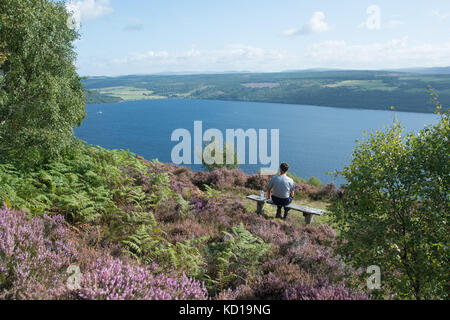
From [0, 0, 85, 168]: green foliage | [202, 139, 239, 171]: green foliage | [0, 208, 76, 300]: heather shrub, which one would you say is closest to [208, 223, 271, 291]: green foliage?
[0, 208, 76, 300]: heather shrub

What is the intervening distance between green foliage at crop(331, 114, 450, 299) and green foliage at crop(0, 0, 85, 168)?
9144 millimetres

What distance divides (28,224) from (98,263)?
4.61 feet

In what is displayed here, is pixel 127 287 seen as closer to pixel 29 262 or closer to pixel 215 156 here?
pixel 29 262

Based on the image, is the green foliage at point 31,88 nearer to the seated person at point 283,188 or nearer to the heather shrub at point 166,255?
the heather shrub at point 166,255

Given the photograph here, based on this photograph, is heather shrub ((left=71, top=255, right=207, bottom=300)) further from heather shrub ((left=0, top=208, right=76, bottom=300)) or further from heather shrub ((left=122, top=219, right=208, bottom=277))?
heather shrub ((left=122, top=219, right=208, bottom=277))

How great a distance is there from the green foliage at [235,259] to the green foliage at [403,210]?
1.71m

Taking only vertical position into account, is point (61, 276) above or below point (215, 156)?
above

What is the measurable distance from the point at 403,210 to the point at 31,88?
422 inches

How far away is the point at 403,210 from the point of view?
373cm

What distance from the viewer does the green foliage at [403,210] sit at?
3.43 metres

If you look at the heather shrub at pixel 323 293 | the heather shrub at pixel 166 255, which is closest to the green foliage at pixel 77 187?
the heather shrub at pixel 166 255

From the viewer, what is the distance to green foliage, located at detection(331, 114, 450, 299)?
3.43 metres

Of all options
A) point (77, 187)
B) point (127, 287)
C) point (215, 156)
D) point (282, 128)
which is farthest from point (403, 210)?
point (282, 128)
